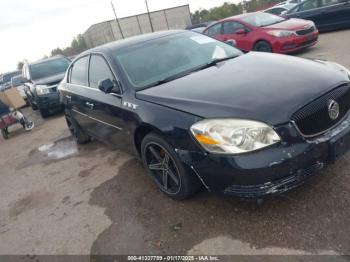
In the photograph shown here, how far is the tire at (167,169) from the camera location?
300cm

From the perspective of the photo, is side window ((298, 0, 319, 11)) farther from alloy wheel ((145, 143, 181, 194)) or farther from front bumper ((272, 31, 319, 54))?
alloy wheel ((145, 143, 181, 194))

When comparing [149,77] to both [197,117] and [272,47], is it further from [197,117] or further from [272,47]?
[272,47]

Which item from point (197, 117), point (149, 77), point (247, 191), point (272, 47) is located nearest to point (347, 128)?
→ point (247, 191)

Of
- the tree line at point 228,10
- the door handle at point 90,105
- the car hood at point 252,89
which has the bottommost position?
the tree line at point 228,10

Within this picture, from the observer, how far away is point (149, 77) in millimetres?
3609

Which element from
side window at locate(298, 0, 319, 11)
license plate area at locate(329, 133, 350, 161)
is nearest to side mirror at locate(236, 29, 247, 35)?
side window at locate(298, 0, 319, 11)

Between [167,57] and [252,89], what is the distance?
137 centimetres

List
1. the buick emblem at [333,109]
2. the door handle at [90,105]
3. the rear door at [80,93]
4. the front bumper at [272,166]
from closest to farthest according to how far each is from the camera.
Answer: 1. the front bumper at [272,166]
2. the buick emblem at [333,109]
3. the door handle at [90,105]
4. the rear door at [80,93]

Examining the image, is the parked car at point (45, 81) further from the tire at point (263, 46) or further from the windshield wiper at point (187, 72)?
the windshield wiper at point (187, 72)

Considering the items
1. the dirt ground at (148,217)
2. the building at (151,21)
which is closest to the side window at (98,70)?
the dirt ground at (148,217)

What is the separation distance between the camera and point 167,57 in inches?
153

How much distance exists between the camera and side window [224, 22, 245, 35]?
397 inches

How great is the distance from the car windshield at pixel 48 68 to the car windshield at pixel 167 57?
6.87m

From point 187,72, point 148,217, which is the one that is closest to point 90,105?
point 187,72
